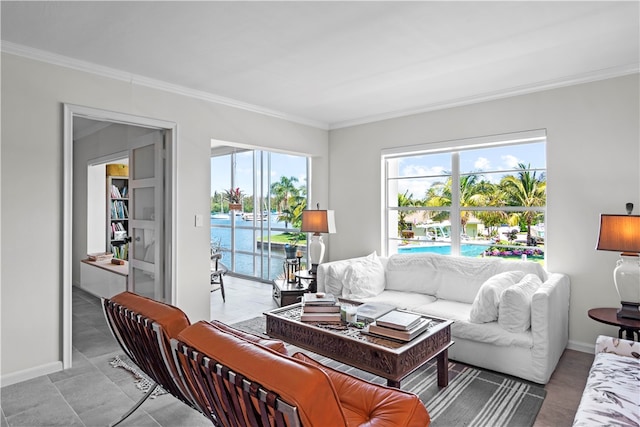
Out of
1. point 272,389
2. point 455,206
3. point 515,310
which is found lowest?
point 515,310

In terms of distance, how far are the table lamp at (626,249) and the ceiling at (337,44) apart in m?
1.31

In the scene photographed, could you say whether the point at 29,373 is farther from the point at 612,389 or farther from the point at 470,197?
the point at 470,197

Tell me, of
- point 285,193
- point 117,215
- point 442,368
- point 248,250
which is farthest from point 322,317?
point 117,215

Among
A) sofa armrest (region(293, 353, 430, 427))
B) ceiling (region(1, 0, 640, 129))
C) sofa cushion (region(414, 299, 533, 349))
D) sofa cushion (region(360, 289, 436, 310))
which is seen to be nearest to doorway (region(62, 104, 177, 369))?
ceiling (region(1, 0, 640, 129))

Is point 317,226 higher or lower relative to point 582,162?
lower

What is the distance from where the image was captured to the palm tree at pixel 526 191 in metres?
3.75

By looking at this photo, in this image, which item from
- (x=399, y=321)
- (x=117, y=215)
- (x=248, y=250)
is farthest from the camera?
(x=248, y=250)

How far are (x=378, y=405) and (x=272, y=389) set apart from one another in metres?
0.71

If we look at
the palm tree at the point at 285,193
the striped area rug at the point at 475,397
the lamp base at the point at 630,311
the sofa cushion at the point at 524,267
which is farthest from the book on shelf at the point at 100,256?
the lamp base at the point at 630,311

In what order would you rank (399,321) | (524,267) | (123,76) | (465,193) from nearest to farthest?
(399,321) < (123,76) < (524,267) < (465,193)

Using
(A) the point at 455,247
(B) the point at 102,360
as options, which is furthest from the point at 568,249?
(B) the point at 102,360

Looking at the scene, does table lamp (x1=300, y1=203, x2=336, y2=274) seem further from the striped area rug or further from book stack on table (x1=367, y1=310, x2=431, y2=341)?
book stack on table (x1=367, y1=310, x2=431, y2=341)

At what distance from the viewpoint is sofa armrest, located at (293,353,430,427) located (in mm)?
1472

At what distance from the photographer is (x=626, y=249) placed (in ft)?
9.05
